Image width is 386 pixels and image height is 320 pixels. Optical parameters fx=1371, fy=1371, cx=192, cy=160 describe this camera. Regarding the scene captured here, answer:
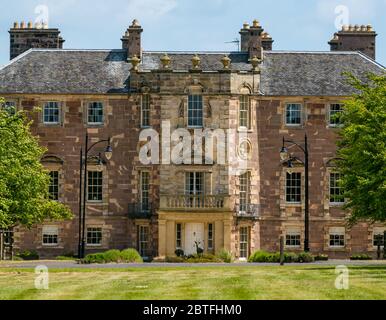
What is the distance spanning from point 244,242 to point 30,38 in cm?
2095

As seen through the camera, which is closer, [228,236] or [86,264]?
[86,264]

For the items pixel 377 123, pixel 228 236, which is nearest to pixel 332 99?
pixel 228 236

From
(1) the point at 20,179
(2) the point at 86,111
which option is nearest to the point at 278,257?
(1) the point at 20,179

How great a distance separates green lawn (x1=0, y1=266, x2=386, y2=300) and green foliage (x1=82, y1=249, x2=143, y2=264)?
41.3 ft

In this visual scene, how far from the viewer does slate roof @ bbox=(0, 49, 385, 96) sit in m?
87.0

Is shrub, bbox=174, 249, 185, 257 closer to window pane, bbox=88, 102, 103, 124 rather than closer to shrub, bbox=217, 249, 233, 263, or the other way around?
shrub, bbox=217, 249, 233, 263

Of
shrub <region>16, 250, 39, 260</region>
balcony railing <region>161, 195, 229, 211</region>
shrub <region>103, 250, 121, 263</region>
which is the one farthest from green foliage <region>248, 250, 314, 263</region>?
shrub <region>16, 250, 39, 260</region>

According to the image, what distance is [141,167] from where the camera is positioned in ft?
282

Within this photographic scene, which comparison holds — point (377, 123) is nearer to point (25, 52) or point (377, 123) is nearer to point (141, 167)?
point (141, 167)

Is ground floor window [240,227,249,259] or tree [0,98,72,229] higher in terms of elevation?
tree [0,98,72,229]

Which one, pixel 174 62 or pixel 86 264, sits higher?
pixel 174 62
